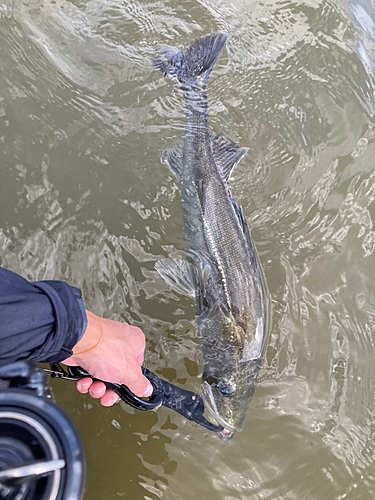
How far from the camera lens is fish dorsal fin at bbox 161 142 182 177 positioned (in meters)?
2.92

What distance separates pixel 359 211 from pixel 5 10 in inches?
148

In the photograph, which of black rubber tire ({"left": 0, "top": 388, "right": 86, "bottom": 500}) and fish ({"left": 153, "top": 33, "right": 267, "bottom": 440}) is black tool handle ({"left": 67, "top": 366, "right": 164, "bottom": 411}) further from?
black rubber tire ({"left": 0, "top": 388, "right": 86, "bottom": 500})

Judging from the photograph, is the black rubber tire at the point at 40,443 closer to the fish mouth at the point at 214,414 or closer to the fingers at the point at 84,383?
the fingers at the point at 84,383

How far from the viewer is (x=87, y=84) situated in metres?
3.29

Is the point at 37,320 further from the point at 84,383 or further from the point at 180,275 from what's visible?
the point at 180,275

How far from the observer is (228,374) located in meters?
2.53

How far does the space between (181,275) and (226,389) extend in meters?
0.91

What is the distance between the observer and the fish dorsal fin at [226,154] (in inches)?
111

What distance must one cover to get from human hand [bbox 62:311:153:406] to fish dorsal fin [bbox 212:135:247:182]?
57.2 inches

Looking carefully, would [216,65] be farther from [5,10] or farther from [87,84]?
[5,10]

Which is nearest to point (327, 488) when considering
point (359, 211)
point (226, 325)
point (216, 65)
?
point (226, 325)

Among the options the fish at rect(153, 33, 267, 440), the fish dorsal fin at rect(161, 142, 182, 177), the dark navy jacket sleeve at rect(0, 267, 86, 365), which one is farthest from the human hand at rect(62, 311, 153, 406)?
the fish dorsal fin at rect(161, 142, 182, 177)

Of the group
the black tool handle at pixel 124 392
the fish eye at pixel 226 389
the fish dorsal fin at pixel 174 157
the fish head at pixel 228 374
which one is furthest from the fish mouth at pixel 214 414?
the fish dorsal fin at pixel 174 157

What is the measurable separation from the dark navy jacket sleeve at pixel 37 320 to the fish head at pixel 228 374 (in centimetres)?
123
